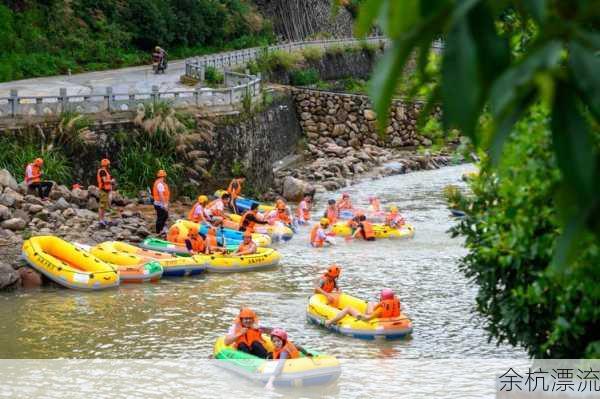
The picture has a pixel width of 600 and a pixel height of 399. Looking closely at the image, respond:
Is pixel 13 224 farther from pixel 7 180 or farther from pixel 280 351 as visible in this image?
pixel 280 351

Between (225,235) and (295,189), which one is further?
(295,189)

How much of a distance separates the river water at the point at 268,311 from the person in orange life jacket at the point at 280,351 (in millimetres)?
804

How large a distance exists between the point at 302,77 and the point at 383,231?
22.1 metres

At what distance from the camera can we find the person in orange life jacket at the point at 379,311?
650 inches

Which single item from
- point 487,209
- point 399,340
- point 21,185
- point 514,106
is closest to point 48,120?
point 21,185

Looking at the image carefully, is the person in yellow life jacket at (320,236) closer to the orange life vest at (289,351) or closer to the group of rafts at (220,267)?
the group of rafts at (220,267)

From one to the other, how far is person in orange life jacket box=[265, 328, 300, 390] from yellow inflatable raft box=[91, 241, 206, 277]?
7.21m

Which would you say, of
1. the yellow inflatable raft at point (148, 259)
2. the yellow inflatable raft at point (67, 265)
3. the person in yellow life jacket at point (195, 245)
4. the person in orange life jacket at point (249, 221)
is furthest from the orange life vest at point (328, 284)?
the person in orange life jacket at point (249, 221)

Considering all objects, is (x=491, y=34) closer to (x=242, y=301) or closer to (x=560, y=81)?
(x=560, y=81)

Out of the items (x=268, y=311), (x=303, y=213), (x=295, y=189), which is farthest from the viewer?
(x=295, y=189)

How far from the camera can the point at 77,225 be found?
23.7 metres

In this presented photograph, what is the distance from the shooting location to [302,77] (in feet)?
154

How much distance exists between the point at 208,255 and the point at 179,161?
758 centimetres

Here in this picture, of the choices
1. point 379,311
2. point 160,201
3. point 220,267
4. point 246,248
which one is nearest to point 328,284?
point 379,311
